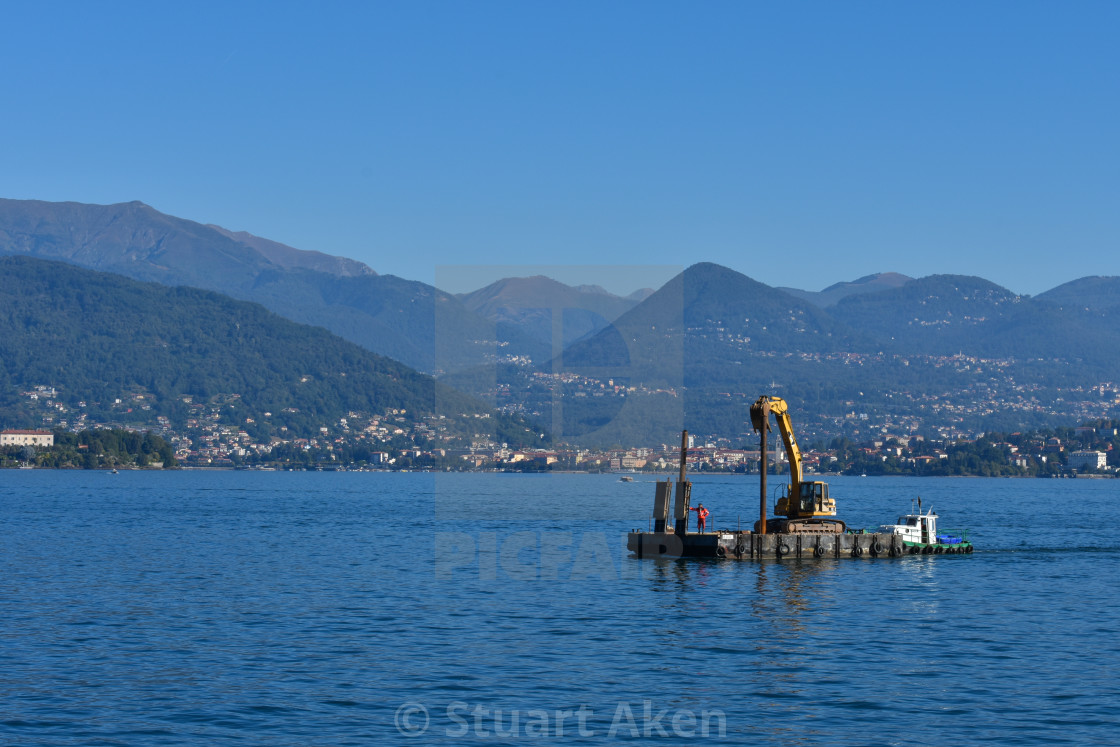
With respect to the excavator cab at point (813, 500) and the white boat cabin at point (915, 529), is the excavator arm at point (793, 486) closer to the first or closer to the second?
the excavator cab at point (813, 500)

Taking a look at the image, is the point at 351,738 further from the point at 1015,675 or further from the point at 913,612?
the point at 913,612

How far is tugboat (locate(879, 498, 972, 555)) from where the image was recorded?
243ft

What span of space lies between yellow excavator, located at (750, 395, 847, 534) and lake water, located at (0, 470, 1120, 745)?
2.92 m

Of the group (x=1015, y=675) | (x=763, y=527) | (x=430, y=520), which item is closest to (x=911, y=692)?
(x=1015, y=675)

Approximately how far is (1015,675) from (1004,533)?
221 ft

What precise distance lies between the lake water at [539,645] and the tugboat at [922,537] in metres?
2.12

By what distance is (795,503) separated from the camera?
231 ft

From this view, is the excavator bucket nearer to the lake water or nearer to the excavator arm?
the excavator arm

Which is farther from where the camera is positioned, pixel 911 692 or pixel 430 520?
pixel 430 520

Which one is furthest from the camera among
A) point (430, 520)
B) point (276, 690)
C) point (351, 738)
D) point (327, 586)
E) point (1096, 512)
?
point (1096, 512)

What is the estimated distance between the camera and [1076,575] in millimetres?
64938

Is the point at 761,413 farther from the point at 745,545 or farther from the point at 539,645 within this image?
the point at 539,645

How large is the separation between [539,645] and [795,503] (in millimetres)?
35556

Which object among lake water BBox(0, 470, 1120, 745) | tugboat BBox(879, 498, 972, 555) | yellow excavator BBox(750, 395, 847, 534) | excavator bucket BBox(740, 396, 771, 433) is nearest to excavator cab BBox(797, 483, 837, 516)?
yellow excavator BBox(750, 395, 847, 534)
